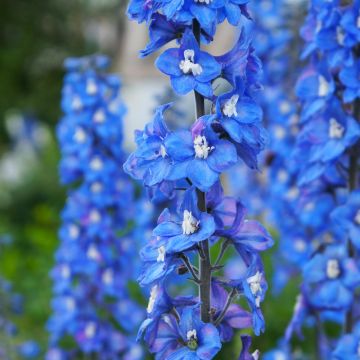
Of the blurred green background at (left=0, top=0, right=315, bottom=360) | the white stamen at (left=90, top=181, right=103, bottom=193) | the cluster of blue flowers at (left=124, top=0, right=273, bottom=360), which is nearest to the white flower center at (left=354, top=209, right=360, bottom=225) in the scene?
the cluster of blue flowers at (left=124, top=0, right=273, bottom=360)

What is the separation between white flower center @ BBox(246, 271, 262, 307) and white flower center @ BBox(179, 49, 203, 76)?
0.60 metres

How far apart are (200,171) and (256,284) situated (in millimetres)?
388

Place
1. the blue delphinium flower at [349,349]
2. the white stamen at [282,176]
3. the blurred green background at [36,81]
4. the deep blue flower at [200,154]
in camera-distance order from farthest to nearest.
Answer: the blurred green background at [36,81]
the white stamen at [282,176]
the blue delphinium flower at [349,349]
the deep blue flower at [200,154]

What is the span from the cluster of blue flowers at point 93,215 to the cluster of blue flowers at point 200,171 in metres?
2.19

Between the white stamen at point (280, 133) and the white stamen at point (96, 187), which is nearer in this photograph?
the white stamen at point (96, 187)

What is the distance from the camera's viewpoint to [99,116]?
4.60m

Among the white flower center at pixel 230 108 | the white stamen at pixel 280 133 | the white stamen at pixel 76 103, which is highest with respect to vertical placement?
the white stamen at pixel 76 103

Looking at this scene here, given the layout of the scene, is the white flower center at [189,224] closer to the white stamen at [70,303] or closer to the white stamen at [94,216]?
the white stamen at [94,216]

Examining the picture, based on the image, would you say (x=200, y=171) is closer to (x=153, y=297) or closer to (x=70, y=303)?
(x=153, y=297)

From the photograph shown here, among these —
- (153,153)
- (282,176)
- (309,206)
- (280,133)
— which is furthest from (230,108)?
(282,176)

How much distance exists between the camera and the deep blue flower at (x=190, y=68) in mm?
2283

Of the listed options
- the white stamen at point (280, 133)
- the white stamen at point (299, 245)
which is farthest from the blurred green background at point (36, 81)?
the white stamen at point (299, 245)

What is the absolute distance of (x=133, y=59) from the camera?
1803 cm

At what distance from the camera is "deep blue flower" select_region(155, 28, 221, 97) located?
2.28m
